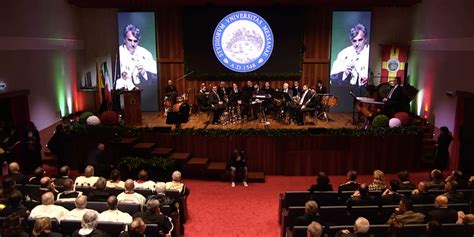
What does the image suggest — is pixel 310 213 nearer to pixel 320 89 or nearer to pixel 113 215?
pixel 113 215

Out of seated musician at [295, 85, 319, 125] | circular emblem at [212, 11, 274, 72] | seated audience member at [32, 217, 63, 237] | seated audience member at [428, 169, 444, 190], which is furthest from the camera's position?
circular emblem at [212, 11, 274, 72]

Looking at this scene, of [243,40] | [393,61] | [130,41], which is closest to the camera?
[393,61]

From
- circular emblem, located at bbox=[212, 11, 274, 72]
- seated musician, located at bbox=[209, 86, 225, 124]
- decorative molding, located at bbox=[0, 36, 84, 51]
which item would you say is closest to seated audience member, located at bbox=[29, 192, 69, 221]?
decorative molding, located at bbox=[0, 36, 84, 51]

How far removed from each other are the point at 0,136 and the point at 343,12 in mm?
13094

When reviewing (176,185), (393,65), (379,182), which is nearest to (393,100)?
(393,65)

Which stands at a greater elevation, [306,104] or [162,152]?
[306,104]

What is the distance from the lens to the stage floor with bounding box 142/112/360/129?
1460cm

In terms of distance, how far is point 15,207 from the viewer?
6.71 meters

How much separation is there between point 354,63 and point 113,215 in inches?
542

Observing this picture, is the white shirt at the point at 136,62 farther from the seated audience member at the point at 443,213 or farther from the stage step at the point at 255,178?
the seated audience member at the point at 443,213

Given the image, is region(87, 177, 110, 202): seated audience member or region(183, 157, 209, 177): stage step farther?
region(183, 157, 209, 177): stage step

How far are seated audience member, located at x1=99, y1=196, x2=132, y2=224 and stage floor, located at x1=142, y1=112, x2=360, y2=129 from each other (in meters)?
8.09

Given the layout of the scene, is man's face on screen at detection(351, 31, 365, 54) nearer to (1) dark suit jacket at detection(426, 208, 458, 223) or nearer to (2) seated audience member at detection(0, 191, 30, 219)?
(1) dark suit jacket at detection(426, 208, 458, 223)

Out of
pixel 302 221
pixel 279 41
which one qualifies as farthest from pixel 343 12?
pixel 302 221
